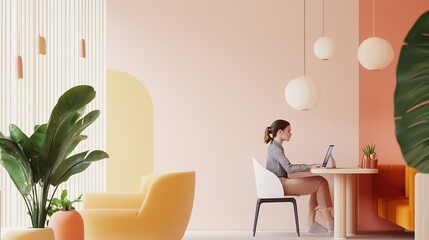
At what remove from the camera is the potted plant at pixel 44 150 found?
483 centimetres

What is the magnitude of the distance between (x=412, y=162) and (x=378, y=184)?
263 inches

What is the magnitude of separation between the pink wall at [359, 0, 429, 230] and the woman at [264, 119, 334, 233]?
1.51ft

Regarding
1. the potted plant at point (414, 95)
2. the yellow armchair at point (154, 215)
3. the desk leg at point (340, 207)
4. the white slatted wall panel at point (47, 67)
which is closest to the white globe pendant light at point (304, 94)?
the desk leg at point (340, 207)

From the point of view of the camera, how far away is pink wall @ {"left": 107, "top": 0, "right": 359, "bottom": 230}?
8.16 meters

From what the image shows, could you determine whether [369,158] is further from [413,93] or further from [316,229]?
[413,93]

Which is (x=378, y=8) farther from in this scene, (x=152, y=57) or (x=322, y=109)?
(x=152, y=57)

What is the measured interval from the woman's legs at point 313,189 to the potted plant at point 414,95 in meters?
6.19

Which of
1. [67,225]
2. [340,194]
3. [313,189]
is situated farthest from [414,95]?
[313,189]

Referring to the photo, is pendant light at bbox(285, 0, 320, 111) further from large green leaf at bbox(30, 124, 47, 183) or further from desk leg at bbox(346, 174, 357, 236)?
large green leaf at bbox(30, 124, 47, 183)

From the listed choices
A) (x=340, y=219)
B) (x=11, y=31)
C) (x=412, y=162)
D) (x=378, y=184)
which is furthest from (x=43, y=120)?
(x=412, y=162)

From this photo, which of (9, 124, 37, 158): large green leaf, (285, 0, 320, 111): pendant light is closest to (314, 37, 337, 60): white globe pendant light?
(285, 0, 320, 111): pendant light

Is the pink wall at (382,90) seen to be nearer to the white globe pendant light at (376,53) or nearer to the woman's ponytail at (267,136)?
the woman's ponytail at (267,136)

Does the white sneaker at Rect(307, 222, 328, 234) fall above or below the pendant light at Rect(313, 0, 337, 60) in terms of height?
below

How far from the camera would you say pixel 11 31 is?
21.1 feet
